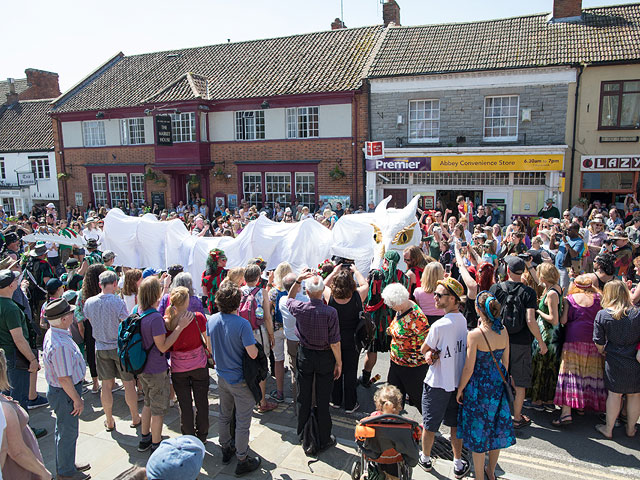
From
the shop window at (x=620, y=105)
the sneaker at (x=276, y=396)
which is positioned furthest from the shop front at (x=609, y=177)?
the sneaker at (x=276, y=396)

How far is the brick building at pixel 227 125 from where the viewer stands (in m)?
19.3

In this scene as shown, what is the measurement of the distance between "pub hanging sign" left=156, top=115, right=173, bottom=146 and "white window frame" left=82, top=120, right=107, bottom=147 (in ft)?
16.5

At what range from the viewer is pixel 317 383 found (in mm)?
4887

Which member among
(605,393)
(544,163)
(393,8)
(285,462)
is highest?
(393,8)

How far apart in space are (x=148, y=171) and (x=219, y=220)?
9954mm

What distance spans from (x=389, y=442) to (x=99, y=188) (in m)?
25.1

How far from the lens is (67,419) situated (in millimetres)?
4457

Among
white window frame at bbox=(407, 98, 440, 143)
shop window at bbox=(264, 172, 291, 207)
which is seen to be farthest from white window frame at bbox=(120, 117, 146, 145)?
white window frame at bbox=(407, 98, 440, 143)

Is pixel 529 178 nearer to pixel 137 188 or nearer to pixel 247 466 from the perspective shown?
pixel 247 466

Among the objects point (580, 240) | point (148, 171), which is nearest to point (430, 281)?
point (580, 240)

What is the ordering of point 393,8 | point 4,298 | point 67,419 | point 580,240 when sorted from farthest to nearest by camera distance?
point 393,8 → point 580,240 → point 4,298 → point 67,419

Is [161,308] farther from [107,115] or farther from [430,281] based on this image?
[107,115]

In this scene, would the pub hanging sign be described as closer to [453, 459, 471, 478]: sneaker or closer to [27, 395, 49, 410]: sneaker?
[27, 395, 49, 410]: sneaker

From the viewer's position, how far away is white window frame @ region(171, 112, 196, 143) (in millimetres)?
21391
